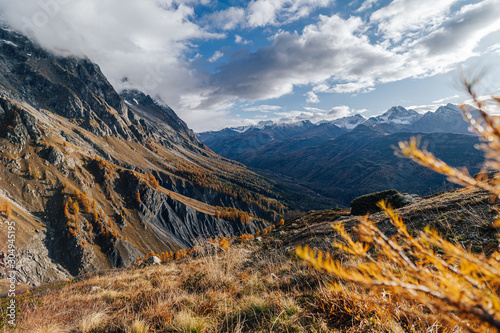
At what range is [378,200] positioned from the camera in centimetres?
2109

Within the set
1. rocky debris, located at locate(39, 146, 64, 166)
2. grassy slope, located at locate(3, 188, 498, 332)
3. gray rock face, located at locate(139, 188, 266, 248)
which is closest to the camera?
grassy slope, located at locate(3, 188, 498, 332)

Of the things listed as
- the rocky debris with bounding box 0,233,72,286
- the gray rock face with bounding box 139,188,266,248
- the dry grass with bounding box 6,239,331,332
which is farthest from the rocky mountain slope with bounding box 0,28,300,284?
the dry grass with bounding box 6,239,331,332

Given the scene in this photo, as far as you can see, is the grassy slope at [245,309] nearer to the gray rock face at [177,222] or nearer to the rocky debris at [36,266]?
the rocky debris at [36,266]

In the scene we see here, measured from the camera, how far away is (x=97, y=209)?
11700cm

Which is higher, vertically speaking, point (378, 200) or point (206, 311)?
point (206, 311)

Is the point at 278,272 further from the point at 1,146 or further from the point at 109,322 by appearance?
the point at 1,146

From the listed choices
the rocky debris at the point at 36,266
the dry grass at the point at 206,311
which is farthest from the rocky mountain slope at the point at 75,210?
the dry grass at the point at 206,311

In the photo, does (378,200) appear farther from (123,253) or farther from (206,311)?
(123,253)

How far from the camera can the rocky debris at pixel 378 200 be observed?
19203mm

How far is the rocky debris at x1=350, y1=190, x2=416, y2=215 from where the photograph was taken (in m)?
19.2

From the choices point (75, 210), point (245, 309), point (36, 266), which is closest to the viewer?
point (245, 309)

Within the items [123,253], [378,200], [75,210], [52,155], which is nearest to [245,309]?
[378,200]

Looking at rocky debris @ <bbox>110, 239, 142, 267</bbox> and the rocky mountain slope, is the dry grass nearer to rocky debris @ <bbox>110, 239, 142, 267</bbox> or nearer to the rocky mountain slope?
the rocky mountain slope

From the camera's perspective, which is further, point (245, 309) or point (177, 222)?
A: point (177, 222)
